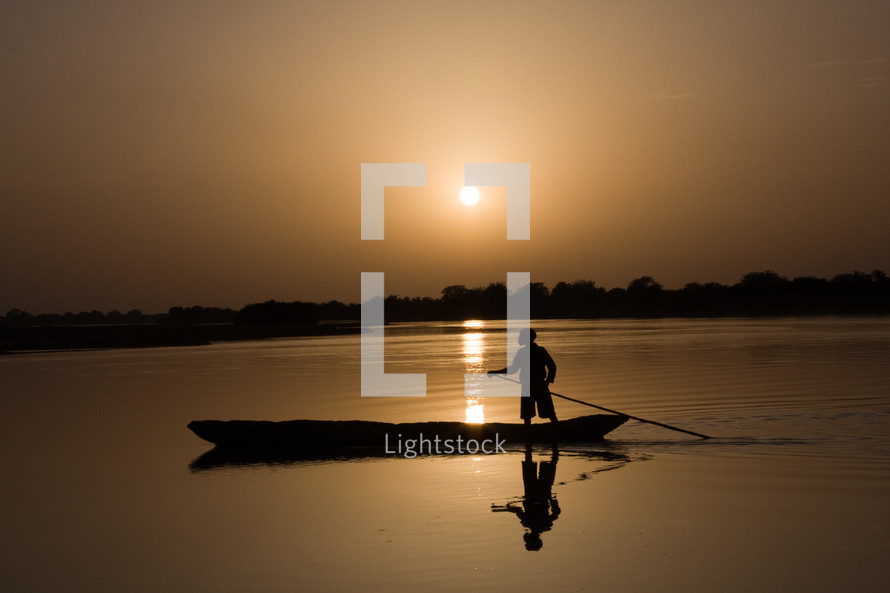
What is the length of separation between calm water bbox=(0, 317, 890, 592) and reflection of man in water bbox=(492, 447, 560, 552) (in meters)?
0.05

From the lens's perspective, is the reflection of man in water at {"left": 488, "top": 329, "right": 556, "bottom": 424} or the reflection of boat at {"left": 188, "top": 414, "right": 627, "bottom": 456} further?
the reflection of boat at {"left": 188, "top": 414, "right": 627, "bottom": 456}

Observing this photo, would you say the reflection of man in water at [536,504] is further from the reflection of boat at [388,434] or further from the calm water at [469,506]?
the reflection of boat at [388,434]

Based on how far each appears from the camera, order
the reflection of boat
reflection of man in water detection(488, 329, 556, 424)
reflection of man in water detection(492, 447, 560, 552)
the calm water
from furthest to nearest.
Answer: the reflection of boat, reflection of man in water detection(488, 329, 556, 424), reflection of man in water detection(492, 447, 560, 552), the calm water

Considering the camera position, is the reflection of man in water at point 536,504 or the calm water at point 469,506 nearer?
the calm water at point 469,506

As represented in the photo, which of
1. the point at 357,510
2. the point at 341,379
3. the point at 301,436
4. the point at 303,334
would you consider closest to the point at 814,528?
the point at 357,510

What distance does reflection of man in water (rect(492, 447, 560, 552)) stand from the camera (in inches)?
354

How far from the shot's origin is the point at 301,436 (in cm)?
1530

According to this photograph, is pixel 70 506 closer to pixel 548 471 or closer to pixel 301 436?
pixel 301 436

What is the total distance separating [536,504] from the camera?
34.0 feet

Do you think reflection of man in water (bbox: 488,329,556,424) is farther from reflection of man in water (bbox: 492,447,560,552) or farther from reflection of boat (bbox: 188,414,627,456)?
reflection of man in water (bbox: 492,447,560,552)

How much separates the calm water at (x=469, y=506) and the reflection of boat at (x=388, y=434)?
586 millimetres

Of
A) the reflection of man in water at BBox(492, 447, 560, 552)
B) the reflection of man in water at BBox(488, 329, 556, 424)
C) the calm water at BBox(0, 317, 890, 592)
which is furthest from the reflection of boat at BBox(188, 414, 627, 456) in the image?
the reflection of man in water at BBox(492, 447, 560, 552)

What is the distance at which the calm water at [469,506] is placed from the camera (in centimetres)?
770

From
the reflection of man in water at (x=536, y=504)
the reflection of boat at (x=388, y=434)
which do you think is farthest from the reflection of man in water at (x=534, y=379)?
the reflection of man in water at (x=536, y=504)
